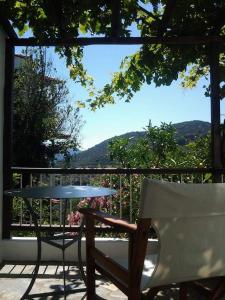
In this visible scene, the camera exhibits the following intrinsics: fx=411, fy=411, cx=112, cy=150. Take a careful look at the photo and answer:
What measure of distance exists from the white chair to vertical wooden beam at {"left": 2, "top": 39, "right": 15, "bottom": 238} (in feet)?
7.92

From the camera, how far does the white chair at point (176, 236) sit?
87.5 inches

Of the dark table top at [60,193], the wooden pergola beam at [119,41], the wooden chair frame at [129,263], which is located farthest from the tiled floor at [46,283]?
the wooden pergola beam at [119,41]

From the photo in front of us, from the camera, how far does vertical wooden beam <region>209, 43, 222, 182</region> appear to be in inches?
183

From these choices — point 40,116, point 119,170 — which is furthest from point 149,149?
point 40,116

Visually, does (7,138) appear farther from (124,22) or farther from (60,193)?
(124,22)

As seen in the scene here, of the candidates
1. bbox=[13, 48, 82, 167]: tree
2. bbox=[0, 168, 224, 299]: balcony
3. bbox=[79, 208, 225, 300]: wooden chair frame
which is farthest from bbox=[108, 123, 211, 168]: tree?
bbox=[13, 48, 82, 167]: tree

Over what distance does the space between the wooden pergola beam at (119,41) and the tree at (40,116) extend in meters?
8.00

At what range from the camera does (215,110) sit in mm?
4660

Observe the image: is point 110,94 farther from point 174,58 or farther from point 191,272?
point 191,272

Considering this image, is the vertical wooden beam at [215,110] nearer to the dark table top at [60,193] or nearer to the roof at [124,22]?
the roof at [124,22]

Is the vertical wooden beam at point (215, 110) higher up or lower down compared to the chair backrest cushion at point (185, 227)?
higher up

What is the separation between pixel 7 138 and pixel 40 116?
864 cm

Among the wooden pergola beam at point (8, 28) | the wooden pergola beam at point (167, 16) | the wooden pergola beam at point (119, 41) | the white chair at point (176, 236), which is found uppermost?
the wooden pergola beam at point (167, 16)

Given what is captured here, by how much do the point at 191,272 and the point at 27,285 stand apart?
6.17ft
